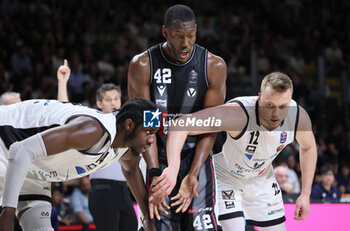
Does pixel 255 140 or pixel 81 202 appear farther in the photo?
pixel 81 202

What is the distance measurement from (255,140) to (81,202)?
421 cm

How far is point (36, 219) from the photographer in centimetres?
427

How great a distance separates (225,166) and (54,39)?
21.2 feet

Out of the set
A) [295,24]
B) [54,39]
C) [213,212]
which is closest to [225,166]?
[213,212]

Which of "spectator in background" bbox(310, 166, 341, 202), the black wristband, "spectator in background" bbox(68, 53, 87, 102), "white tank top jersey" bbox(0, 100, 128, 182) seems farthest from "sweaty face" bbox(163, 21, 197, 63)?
"spectator in background" bbox(68, 53, 87, 102)

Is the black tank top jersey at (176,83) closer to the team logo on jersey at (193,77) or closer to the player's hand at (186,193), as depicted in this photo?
the team logo on jersey at (193,77)

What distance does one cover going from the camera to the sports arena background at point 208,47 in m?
10.1

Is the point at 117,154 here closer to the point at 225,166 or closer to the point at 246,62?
the point at 225,166

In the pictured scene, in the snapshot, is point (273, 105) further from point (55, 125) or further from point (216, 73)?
point (55, 125)

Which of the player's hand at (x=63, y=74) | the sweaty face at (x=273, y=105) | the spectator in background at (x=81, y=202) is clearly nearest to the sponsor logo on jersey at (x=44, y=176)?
the player's hand at (x=63, y=74)

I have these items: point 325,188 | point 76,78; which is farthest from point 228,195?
point 76,78

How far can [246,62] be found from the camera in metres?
12.3

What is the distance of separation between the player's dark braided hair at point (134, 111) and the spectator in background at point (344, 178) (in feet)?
22.1

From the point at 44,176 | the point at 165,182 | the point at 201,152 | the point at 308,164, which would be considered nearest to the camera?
the point at 165,182
